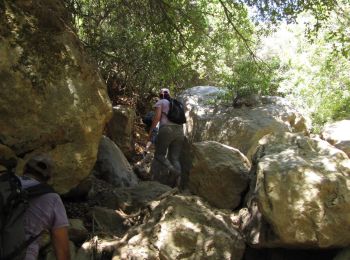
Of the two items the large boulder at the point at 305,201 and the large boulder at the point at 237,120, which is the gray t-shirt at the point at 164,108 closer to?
the large boulder at the point at 237,120

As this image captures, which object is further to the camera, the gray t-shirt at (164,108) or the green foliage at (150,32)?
the green foliage at (150,32)

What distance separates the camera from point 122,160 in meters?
8.12

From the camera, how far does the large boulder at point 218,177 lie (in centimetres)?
596

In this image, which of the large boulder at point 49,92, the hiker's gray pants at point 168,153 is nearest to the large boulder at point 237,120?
the hiker's gray pants at point 168,153

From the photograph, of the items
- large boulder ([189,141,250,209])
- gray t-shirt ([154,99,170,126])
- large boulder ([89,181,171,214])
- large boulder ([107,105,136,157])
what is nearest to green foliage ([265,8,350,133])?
large boulder ([107,105,136,157])

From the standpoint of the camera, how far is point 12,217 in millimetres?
2678

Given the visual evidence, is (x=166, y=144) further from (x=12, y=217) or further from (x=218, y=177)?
(x=12, y=217)

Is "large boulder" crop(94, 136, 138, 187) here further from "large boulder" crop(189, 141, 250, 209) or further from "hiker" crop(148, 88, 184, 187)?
"large boulder" crop(189, 141, 250, 209)

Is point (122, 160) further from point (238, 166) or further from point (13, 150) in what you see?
point (13, 150)

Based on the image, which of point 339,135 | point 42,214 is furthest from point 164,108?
point 42,214

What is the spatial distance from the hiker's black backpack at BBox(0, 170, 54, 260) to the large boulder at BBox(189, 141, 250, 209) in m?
3.53

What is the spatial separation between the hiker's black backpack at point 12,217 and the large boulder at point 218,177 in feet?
11.6

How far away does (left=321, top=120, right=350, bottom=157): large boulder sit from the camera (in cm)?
895

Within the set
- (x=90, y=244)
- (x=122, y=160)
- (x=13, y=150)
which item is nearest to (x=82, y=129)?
(x=13, y=150)
